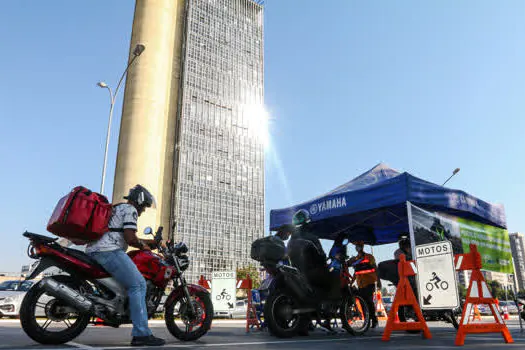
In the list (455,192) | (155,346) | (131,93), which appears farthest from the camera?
(131,93)

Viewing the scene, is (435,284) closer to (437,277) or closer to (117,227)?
(437,277)

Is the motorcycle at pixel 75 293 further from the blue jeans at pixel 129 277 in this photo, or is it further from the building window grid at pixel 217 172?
the building window grid at pixel 217 172

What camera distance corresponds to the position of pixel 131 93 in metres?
49.2

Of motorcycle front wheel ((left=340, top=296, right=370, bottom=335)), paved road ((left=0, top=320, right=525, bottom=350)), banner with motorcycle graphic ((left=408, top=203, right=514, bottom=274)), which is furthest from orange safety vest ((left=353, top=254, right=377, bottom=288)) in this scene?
paved road ((left=0, top=320, right=525, bottom=350))

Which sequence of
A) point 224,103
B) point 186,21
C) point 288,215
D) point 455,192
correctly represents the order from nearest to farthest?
point 455,192 < point 288,215 < point 186,21 < point 224,103

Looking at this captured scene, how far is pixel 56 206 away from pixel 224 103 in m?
100

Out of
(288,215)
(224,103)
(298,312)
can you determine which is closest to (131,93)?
(288,215)

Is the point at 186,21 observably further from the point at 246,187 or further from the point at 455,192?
the point at 455,192

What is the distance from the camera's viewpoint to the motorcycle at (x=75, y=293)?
418 centimetres

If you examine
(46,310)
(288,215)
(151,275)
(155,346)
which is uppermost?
(288,215)

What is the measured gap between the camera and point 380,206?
9.12 metres

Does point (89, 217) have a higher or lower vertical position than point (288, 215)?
lower

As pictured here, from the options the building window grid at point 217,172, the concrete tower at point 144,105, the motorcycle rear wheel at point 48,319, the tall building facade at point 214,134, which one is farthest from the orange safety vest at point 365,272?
the building window grid at point 217,172

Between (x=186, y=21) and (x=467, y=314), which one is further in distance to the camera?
(x=186, y=21)
